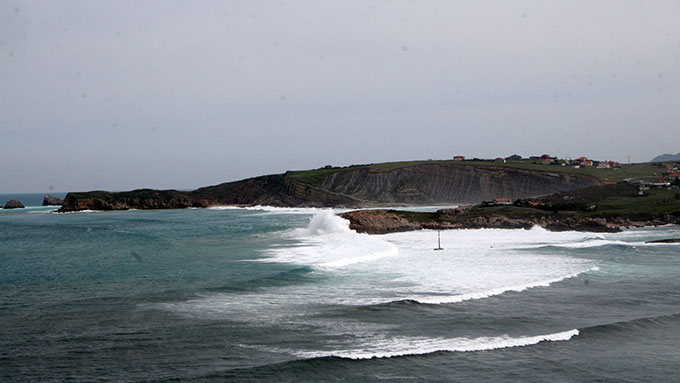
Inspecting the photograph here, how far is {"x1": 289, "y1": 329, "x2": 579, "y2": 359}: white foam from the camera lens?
15.0 meters

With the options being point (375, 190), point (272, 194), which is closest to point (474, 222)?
point (375, 190)

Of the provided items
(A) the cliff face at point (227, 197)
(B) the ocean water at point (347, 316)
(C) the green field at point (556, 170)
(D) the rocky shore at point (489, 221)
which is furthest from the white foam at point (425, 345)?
(A) the cliff face at point (227, 197)

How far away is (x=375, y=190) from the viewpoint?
132 m

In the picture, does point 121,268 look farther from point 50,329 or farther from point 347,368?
point 347,368

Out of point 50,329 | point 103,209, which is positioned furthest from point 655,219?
point 103,209

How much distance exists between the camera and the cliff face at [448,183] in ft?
393

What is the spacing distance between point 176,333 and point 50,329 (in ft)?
13.2

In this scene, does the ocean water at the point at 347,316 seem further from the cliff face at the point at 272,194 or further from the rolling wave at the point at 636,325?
the cliff face at the point at 272,194

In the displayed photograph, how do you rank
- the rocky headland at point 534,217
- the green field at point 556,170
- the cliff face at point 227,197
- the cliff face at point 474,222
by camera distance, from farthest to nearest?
the cliff face at point 227,197 < the green field at point 556,170 < the rocky headland at point 534,217 < the cliff face at point 474,222

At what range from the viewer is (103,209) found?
127625mm

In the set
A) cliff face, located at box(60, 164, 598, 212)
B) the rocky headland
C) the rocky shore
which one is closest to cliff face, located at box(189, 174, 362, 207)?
cliff face, located at box(60, 164, 598, 212)

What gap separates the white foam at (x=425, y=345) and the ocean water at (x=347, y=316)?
56 millimetres

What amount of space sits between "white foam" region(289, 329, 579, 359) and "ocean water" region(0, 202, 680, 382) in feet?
0.18

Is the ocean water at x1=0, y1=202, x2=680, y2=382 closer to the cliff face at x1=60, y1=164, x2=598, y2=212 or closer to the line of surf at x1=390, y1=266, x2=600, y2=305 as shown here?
the line of surf at x1=390, y1=266, x2=600, y2=305
